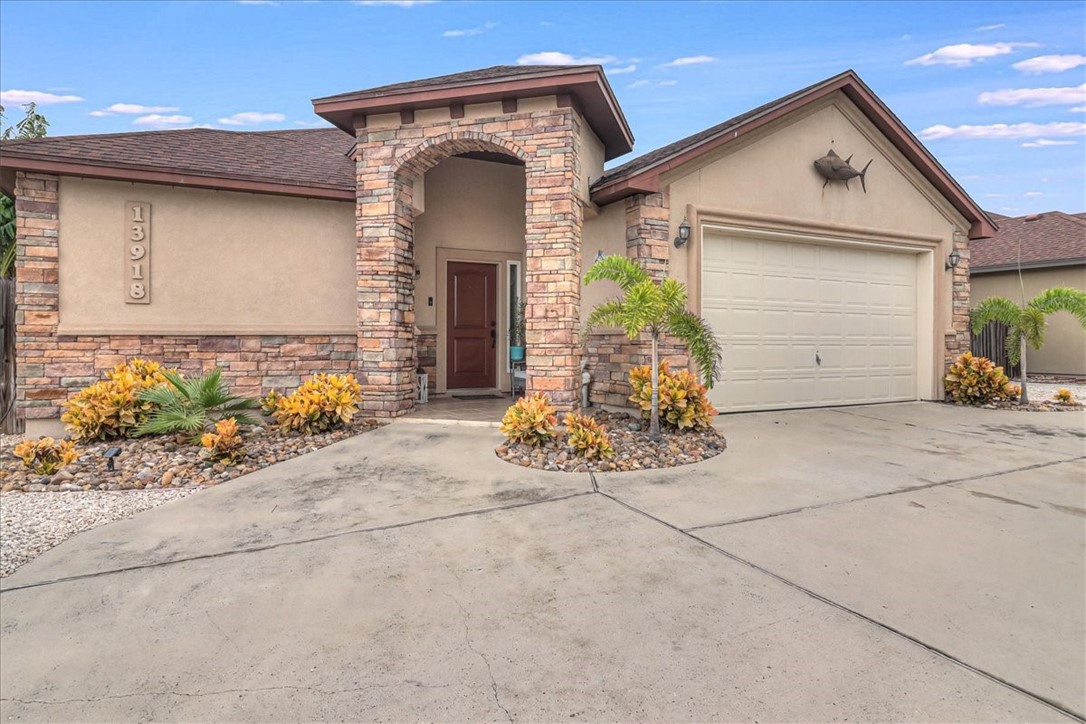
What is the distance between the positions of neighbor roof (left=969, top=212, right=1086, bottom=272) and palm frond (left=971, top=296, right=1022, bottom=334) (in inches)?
178

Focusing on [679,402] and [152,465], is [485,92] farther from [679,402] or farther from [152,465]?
[152,465]

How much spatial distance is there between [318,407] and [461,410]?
2.18m

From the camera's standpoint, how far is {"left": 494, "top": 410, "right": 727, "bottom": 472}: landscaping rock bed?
512 centimetres

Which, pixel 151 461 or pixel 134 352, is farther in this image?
pixel 134 352

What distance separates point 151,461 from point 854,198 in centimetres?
1031

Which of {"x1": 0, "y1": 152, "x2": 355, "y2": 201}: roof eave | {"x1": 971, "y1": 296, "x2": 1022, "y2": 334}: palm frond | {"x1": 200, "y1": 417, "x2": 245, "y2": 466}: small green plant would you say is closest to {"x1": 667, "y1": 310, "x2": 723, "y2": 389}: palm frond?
{"x1": 200, "y1": 417, "x2": 245, "y2": 466}: small green plant

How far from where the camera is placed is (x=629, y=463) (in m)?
5.16

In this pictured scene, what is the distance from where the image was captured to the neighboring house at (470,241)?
6.82 metres

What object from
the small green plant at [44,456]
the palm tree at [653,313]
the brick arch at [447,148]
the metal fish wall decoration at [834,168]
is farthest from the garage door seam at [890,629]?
the metal fish wall decoration at [834,168]

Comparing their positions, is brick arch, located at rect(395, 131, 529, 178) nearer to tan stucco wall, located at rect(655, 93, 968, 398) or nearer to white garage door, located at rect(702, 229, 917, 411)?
tan stucco wall, located at rect(655, 93, 968, 398)

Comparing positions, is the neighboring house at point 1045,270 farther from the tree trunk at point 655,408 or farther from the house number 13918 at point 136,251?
the house number 13918 at point 136,251

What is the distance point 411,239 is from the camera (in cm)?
779

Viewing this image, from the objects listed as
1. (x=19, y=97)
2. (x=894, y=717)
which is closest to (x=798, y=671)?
(x=894, y=717)

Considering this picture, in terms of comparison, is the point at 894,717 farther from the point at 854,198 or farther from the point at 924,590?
the point at 854,198
